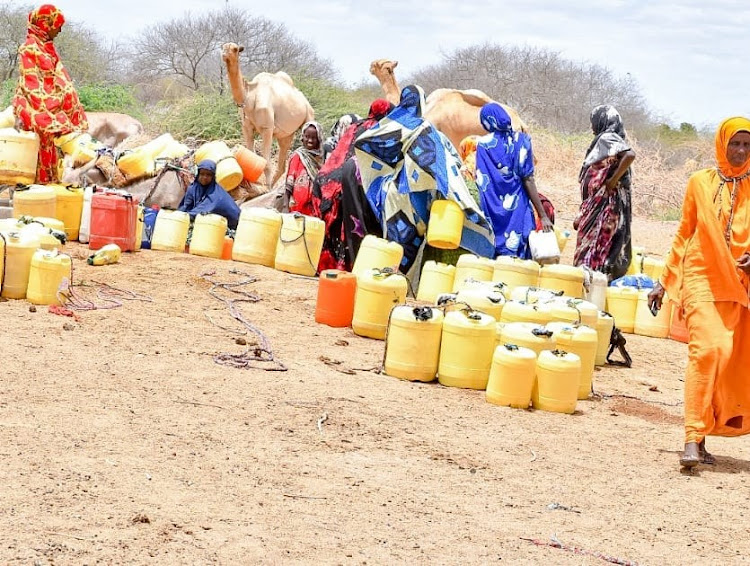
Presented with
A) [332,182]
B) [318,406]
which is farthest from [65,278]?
[332,182]

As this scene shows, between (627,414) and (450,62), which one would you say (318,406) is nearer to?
(627,414)

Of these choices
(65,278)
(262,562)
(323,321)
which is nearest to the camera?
(262,562)

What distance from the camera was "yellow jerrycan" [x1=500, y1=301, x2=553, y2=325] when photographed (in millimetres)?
7672

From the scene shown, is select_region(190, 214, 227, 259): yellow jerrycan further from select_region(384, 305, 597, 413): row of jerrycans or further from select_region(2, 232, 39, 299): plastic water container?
select_region(384, 305, 597, 413): row of jerrycans

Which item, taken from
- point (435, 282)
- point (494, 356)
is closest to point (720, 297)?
point (494, 356)

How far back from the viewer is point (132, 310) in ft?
27.7

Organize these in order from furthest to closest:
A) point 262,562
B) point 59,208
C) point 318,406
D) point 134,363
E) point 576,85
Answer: point 576,85, point 59,208, point 134,363, point 318,406, point 262,562

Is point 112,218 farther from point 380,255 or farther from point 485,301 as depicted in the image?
point 485,301

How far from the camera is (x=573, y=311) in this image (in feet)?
25.5

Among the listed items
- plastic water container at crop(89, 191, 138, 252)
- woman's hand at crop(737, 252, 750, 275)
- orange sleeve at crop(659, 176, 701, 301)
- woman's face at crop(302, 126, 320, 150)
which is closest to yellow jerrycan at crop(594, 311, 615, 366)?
orange sleeve at crop(659, 176, 701, 301)

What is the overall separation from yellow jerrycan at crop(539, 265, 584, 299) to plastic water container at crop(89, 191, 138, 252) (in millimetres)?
3587

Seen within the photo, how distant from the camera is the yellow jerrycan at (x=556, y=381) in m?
6.86

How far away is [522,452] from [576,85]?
3618cm

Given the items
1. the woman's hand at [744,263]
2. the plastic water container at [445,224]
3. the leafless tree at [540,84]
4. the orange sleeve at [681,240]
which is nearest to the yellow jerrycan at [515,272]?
the plastic water container at [445,224]
